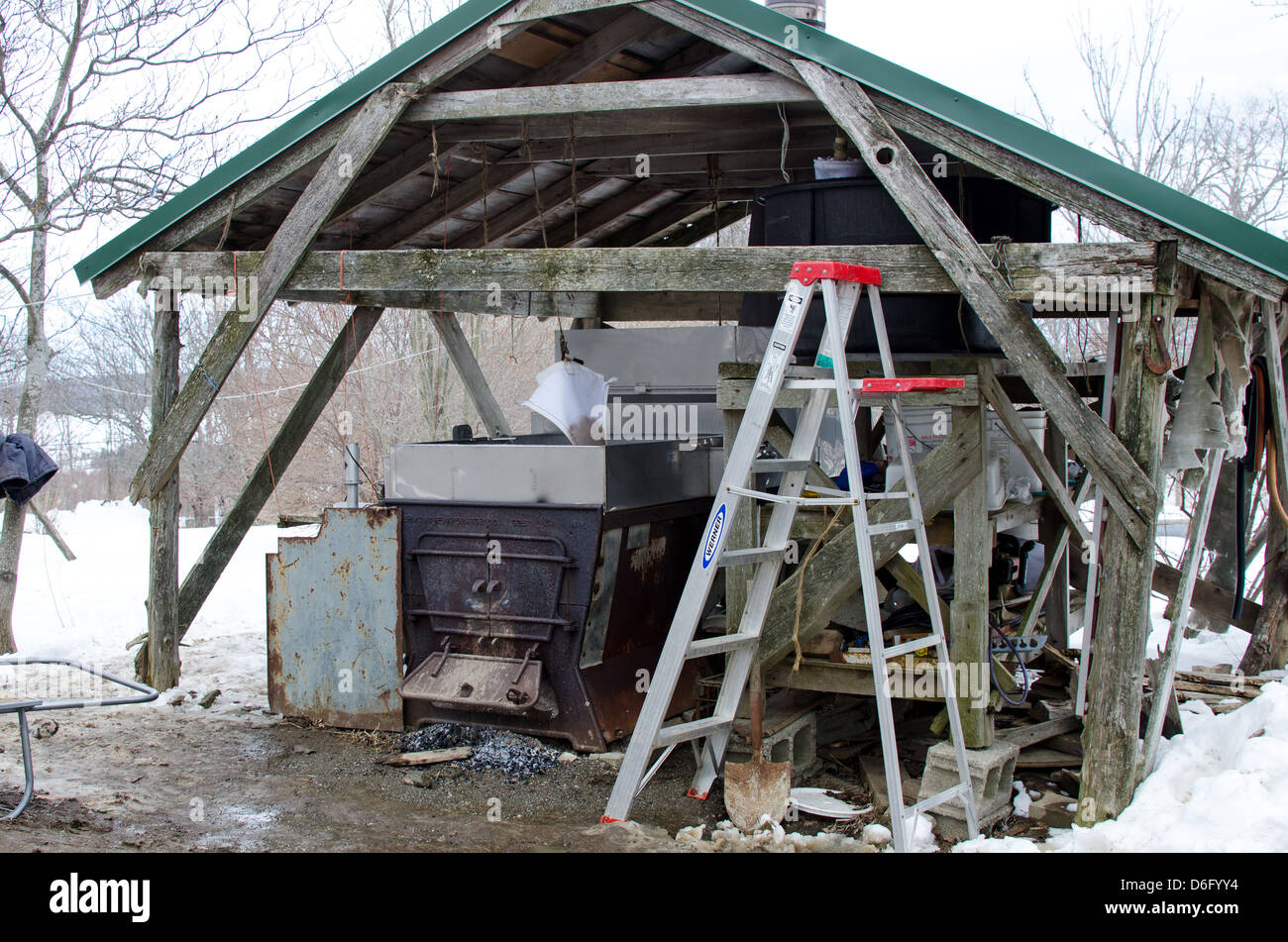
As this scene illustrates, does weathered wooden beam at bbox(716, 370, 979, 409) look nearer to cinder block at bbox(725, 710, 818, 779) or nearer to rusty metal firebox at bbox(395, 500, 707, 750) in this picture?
rusty metal firebox at bbox(395, 500, 707, 750)

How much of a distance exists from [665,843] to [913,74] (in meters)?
3.61

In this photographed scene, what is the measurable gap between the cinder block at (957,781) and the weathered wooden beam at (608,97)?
318 centimetres

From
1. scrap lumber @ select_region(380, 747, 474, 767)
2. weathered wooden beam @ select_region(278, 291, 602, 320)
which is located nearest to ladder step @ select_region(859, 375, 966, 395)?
scrap lumber @ select_region(380, 747, 474, 767)

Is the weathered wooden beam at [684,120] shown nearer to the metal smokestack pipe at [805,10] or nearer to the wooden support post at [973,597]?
the metal smokestack pipe at [805,10]

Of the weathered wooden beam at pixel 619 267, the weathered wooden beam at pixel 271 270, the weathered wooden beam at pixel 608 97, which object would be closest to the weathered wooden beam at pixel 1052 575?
the weathered wooden beam at pixel 619 267

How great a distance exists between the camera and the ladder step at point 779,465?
15.8 feet

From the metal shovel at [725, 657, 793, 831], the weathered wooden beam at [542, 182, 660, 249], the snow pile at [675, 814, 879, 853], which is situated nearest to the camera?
the snow pile at [675, 814, 879, 853]

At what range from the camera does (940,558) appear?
22.5ft

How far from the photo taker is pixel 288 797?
5.73 meters

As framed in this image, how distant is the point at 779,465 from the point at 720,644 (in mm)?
825

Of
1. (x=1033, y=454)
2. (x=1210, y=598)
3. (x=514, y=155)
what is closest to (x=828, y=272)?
(x=1033, y=454)

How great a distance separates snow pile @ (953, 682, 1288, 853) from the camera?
4.23 metres

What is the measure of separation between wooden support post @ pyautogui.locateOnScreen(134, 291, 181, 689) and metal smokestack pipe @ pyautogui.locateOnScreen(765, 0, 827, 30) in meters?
4.28

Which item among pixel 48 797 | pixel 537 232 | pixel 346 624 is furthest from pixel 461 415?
pixel 48 797
